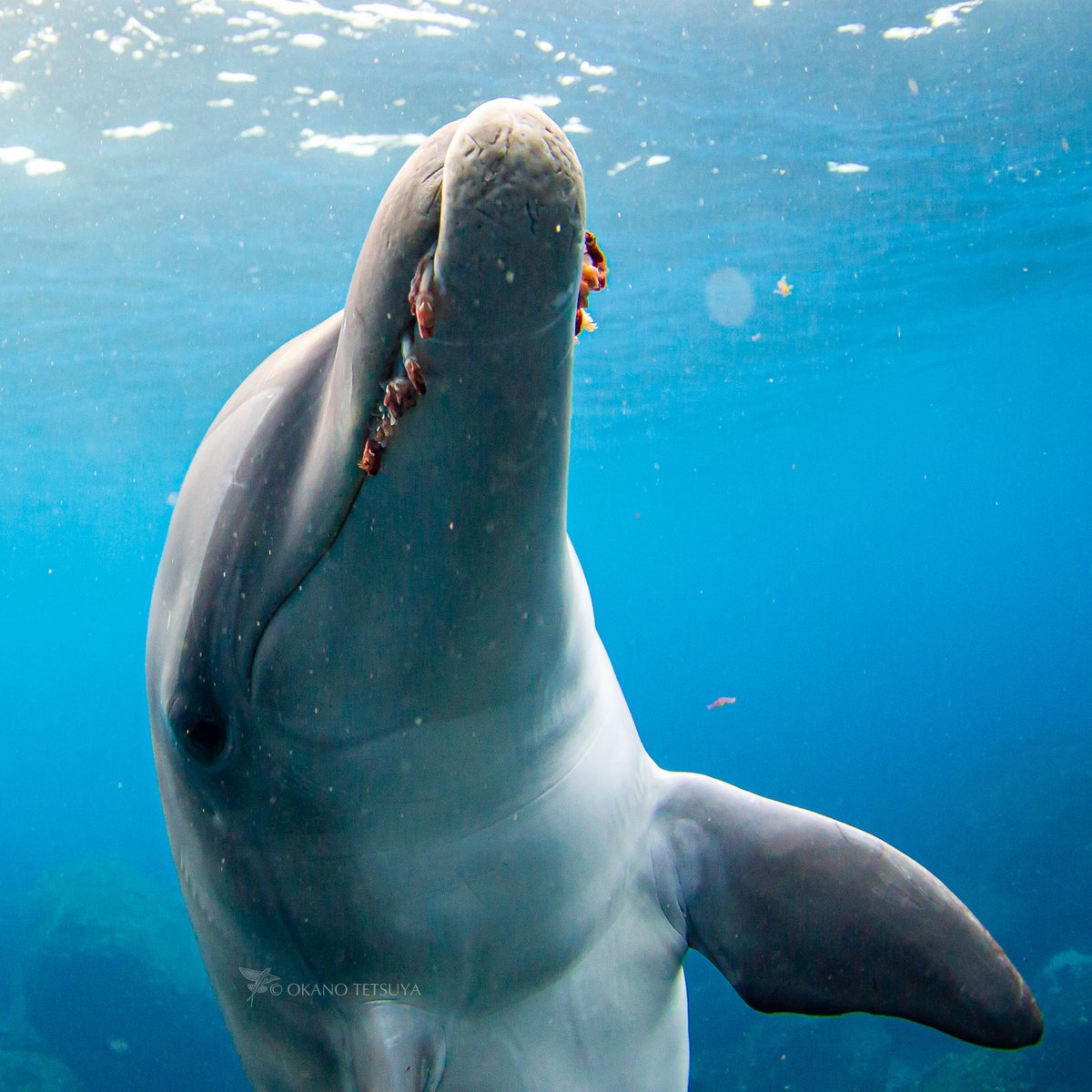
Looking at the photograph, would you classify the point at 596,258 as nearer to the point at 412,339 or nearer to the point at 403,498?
the point at 412,339

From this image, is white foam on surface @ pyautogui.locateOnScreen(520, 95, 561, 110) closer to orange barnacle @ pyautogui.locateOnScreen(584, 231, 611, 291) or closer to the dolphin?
the dolphin

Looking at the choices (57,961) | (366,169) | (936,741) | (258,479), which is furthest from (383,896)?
(936,741)

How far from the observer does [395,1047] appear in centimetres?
206

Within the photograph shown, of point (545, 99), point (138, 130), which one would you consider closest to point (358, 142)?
point (545, 99)

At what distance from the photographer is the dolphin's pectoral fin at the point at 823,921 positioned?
2207 mm

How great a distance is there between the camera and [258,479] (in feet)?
5.44

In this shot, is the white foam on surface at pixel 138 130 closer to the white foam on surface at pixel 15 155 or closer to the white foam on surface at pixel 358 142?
the white foam on surface at pixel 15 155

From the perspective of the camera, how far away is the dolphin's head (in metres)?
1.22

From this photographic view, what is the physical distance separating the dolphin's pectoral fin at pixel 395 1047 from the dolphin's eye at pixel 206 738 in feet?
2.35

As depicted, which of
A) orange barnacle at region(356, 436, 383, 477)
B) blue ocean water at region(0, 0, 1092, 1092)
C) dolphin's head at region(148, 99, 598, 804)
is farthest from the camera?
blue ocean water at region(0, 0, 1092, 1092)

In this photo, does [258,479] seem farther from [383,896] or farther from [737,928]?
[737,928]

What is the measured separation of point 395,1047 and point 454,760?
0.72 metres

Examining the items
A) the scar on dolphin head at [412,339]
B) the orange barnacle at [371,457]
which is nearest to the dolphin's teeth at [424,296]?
the scar on dolphin head at [412,339]

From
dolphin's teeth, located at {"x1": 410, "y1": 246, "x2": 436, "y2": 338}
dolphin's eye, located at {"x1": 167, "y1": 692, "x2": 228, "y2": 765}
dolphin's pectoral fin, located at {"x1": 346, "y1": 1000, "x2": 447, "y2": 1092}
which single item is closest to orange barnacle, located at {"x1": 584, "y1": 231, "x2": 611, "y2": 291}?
dolphin's teeth, located at {"x1": 410, "y1": 246, "x2": 436, "y2": 338}
